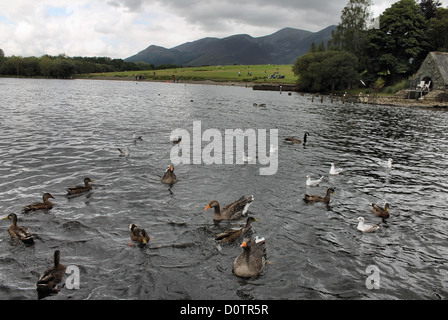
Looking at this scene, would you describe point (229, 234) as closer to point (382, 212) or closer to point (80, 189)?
Answer: point (382, 212)

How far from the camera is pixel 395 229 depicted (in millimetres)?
11852

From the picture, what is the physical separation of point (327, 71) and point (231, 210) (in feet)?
294

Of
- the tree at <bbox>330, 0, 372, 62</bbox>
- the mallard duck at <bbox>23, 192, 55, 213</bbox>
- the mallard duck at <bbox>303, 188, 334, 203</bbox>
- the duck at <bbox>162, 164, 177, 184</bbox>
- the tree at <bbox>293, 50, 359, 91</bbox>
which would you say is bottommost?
the mallard duck at <bbox>303, 188, 334, 203</bbox>

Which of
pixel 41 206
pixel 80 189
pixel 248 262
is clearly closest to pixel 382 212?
pixel 248 262

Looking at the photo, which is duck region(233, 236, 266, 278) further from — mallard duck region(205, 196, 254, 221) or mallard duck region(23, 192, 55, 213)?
mallard duck region(23, 192, 55, 213)

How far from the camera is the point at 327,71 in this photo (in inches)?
3580

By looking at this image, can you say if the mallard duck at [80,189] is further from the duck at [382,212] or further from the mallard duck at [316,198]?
the duck at [382,212]

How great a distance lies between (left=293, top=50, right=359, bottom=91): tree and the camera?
8988 centimetres

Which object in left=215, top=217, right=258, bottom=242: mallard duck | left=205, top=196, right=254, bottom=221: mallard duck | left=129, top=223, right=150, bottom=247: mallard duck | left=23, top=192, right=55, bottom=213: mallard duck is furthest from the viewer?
left=205, top=196, right=254, bottom=221: mallard duck

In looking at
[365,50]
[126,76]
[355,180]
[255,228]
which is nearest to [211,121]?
[355,180]

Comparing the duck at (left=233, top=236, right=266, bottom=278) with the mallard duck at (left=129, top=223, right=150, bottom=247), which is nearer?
the duck at (left=233, top=236, right=266, bottom=278)

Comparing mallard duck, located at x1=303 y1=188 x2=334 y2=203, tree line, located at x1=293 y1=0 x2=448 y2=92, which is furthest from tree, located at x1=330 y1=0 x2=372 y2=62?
mallard duck, located at x1=303 y1=188 x2=334 y2=203

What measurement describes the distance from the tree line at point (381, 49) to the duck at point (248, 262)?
9171 centimetres
